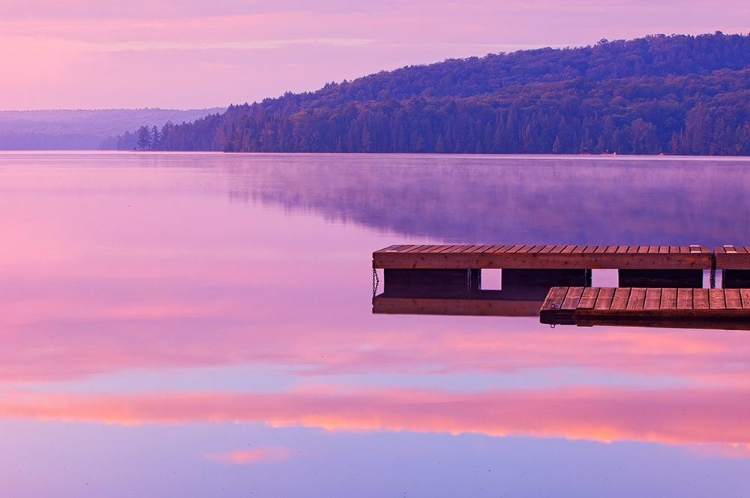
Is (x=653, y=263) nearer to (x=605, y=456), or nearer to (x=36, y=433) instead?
(x=605, y=456)

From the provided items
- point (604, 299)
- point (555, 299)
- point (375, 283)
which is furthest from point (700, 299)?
point (375, 283)

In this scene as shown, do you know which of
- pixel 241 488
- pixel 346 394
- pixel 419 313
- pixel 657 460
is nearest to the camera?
pixel 241 488

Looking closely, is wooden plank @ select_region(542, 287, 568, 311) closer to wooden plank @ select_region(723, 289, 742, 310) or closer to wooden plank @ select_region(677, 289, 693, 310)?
wooden plank @ select_region(677, 289, 693, 310)

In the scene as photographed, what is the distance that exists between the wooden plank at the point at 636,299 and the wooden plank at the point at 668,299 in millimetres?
201

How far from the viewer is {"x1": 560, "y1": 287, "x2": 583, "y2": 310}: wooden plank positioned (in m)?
12.9

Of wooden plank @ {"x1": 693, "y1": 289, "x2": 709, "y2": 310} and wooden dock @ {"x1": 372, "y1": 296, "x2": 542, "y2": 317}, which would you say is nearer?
wooden plank @ {"x1": 693, "y1": 289, "x2": 709, "y2": 310}

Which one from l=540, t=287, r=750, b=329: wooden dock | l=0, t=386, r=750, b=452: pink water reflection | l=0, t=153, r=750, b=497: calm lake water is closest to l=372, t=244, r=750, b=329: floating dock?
l=0, t=153, r=750, b=497: calm lake water

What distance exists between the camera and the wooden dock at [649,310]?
41.6 feet

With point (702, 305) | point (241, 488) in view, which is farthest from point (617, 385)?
point (241, 488)

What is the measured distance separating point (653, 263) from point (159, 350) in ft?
22.4

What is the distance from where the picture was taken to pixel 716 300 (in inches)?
518

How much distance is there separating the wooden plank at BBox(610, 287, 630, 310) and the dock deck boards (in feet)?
7.16

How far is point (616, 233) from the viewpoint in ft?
97.1

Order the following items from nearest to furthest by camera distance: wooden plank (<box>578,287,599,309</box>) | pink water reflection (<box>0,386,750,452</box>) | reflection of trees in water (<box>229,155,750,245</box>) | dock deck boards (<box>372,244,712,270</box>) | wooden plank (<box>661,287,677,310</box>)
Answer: pink water reflection (<box>0,386,750,452</box>), wooden plank (<box>661,287,677,310</box>), wooden plank (<box>578,287,599,309</box>), dock deck boards (<box>372,244,712,270</box>), reflection of trees in water (<box>229,155,750,245</box>)
